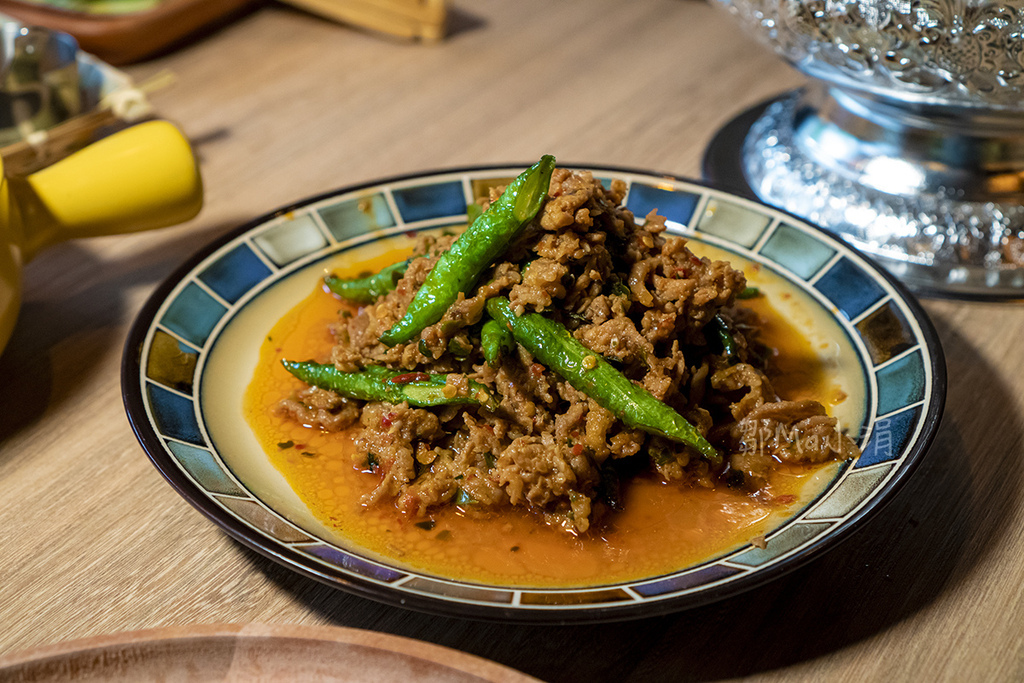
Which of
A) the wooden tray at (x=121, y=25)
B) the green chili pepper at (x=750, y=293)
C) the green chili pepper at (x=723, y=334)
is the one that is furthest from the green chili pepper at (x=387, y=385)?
the wooden tray at (x=121, y=25)

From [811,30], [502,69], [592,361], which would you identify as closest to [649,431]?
[592,361]

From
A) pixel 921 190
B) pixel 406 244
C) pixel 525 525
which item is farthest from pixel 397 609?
pixel 921 190

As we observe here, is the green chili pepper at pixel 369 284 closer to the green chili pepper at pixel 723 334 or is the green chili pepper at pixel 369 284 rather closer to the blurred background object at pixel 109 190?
the blurred background object at pixel 109 190

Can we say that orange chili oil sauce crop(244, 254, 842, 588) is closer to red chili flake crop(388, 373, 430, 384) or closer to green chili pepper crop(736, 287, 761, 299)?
red chili flake crop(388, 373, 430, 384)

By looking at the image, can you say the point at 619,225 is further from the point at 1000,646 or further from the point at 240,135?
the point at 240,135

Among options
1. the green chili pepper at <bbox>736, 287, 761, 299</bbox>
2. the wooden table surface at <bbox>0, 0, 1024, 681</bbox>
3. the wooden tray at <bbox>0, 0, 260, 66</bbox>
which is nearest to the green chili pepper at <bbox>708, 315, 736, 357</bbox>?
the green chili pepper at <bbox>736, 287, 761, 299</bbox>

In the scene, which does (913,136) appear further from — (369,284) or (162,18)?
(162,18)
